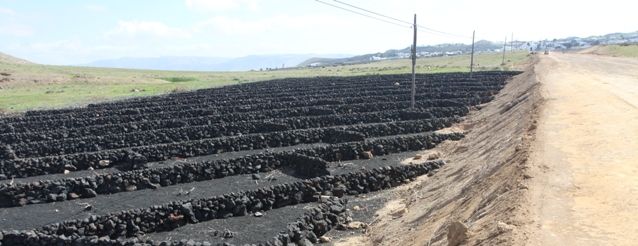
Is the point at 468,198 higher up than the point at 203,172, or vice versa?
the point at 468,198

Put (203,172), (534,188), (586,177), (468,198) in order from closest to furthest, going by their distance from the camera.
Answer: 1. (534,188)
2. (586,177)
3. (468,198)
4. (203,172)

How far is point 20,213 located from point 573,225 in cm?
1238

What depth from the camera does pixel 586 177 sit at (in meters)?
9.55

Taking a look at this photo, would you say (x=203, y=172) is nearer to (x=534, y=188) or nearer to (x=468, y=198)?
(x=468, y=198)

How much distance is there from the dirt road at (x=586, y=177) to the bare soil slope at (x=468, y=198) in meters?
0.34

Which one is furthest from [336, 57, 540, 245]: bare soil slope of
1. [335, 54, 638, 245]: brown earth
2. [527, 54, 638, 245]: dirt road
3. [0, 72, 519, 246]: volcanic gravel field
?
[0, 72, 519, 246]: volcanic gravel field

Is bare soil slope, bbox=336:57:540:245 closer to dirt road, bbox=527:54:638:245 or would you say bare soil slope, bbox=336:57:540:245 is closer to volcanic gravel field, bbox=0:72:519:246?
dirt road, bbox=527:54:638:245

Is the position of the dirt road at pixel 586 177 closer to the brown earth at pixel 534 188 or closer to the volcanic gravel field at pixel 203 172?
the brown earth at pixel 534 188

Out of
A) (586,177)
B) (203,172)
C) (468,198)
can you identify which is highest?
(586,177)

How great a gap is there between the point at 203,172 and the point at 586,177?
34.4 ft

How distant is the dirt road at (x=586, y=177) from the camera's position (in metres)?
6.97

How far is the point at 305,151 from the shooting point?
18.1 m

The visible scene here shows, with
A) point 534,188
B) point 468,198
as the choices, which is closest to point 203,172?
point 468,198

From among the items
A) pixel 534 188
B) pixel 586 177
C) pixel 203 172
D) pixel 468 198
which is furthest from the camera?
pixel 203 172
